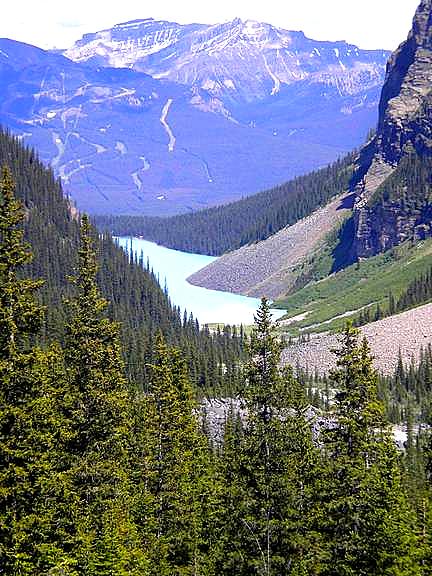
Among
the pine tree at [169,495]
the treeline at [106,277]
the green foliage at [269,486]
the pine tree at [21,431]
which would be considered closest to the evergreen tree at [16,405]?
the pine tree at [21,431]

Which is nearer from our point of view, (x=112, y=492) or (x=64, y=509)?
(x=64, y=509)

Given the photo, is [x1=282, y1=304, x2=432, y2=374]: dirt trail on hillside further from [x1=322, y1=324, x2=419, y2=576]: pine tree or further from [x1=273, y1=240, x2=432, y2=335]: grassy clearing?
[x1=322, y1=324, x2=419, y2=576]: pine tree

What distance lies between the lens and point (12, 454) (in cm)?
2480

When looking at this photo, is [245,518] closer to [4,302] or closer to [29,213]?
[4,302]

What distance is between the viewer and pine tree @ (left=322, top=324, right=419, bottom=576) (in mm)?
28422

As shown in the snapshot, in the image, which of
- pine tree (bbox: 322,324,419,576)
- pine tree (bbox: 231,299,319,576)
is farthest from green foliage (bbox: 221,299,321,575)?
pine tree (bbox: 322,324,419,576)

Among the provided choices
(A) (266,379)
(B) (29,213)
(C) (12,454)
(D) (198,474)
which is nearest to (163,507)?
(D) (198,474)

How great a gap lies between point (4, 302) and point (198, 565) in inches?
621

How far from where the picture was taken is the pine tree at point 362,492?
2842 centimetres

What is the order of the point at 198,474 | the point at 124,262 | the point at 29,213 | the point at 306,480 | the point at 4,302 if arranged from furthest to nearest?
the point at 124,262 → the point at 29,213 → the point at 198,474 → the point at 306,480 → the point at 4,302

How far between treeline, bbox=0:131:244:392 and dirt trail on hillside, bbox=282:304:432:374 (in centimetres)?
1064

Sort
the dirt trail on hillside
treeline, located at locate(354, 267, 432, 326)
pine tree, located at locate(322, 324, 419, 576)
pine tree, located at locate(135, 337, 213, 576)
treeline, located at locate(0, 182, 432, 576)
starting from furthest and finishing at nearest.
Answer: treeline, located at locate(354, 267, 432, 326) < the dirt trail on hillside < pine tree, located at locate(135, 337, 213, 576) < pine tree, located at locate(322, 324, 419, 576) < treeline, located at locate(0, 182, 432, 576)

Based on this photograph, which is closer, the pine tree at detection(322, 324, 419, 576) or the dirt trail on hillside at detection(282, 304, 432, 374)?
the pine tree at detection(322, 324, 419, 576)

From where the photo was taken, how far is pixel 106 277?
16825 centimetres
